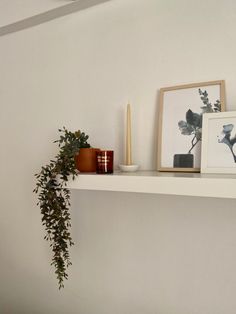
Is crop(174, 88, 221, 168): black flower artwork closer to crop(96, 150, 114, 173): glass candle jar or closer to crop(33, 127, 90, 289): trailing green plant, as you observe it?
crop(96, 150, 114, 173): glass candle jar

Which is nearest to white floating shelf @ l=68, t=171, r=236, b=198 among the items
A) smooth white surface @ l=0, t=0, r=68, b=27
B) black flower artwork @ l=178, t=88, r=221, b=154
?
black flower artwork @ l=178, t=88, r=221, b=154

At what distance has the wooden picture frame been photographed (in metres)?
0.85

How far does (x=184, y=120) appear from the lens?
972mm

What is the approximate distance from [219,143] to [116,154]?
1.46 ft

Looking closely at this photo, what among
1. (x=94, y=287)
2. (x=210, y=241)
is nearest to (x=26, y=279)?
(x=94, y=287)

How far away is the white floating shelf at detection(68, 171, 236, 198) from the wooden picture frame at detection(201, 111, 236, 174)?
2.1 inches

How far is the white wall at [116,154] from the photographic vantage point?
976mm

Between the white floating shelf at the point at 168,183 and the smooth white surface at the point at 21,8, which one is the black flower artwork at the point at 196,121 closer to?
the white floating shelf at the point at 168,183

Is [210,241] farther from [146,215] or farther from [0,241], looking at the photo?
[0,241]

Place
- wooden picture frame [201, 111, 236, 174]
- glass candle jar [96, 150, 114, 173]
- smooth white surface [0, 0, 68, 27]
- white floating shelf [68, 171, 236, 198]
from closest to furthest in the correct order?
white floating shelf [68, 171, 236, 198] → wooden picture frame [201, 111, 236, 174] → glass candle jar [96, 150, 114, 173] → smooth white surface [0, 0, 68, 27]

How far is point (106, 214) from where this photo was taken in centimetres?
116

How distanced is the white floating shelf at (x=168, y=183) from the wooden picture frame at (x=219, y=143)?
2.1 inches

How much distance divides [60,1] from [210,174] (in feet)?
3.26

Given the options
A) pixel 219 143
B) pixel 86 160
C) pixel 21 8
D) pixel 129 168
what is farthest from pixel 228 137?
pixel 21 8
